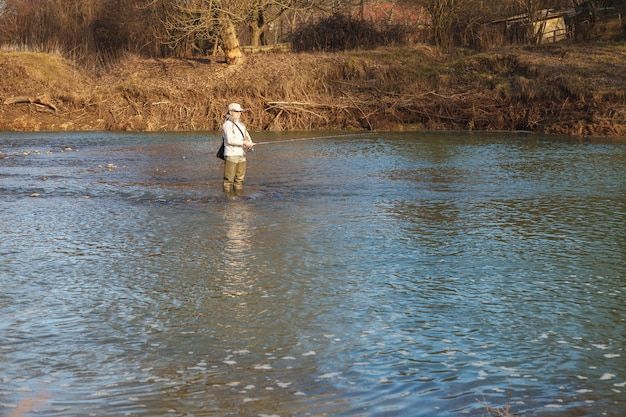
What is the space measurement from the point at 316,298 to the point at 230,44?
120ft

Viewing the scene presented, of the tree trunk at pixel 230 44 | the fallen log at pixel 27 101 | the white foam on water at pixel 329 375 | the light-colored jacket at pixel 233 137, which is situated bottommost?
the white foam on water at pixel 329 375

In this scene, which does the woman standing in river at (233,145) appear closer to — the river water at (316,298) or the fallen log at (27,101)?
the river water at (316,298)

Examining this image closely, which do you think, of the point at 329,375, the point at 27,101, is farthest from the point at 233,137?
the point at 27,101

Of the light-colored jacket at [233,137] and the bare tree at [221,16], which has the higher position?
the bare tree at [221,16]

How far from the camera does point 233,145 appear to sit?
16.2m

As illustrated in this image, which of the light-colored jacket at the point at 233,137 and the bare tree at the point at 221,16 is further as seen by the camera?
the bare tree at the point at 221,16

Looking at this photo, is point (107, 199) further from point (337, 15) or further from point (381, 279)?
point (337, 15)

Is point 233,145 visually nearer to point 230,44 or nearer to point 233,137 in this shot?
point 233,137

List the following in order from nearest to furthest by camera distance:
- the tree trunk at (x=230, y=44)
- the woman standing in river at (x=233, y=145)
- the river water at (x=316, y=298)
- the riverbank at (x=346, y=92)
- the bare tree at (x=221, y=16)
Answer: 1. the river water at (x=316, y=298)
2. the woman standing in river at (x=233, y=145)
3. the riverbank at (x=346, y=92)
4. the bare tree at (x=221, y=16)
5. the tree trunk at (x=230, y=44)

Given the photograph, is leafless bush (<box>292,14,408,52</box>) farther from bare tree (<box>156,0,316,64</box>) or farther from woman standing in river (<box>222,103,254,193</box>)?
woman standing in river (<box>222,103,254,193</box>)

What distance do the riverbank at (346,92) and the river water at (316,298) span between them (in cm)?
1663

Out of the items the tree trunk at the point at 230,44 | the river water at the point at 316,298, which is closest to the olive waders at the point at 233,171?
the river water at the point at 316,298

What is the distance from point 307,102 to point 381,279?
28.0m

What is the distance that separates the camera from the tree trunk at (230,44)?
4325cm
